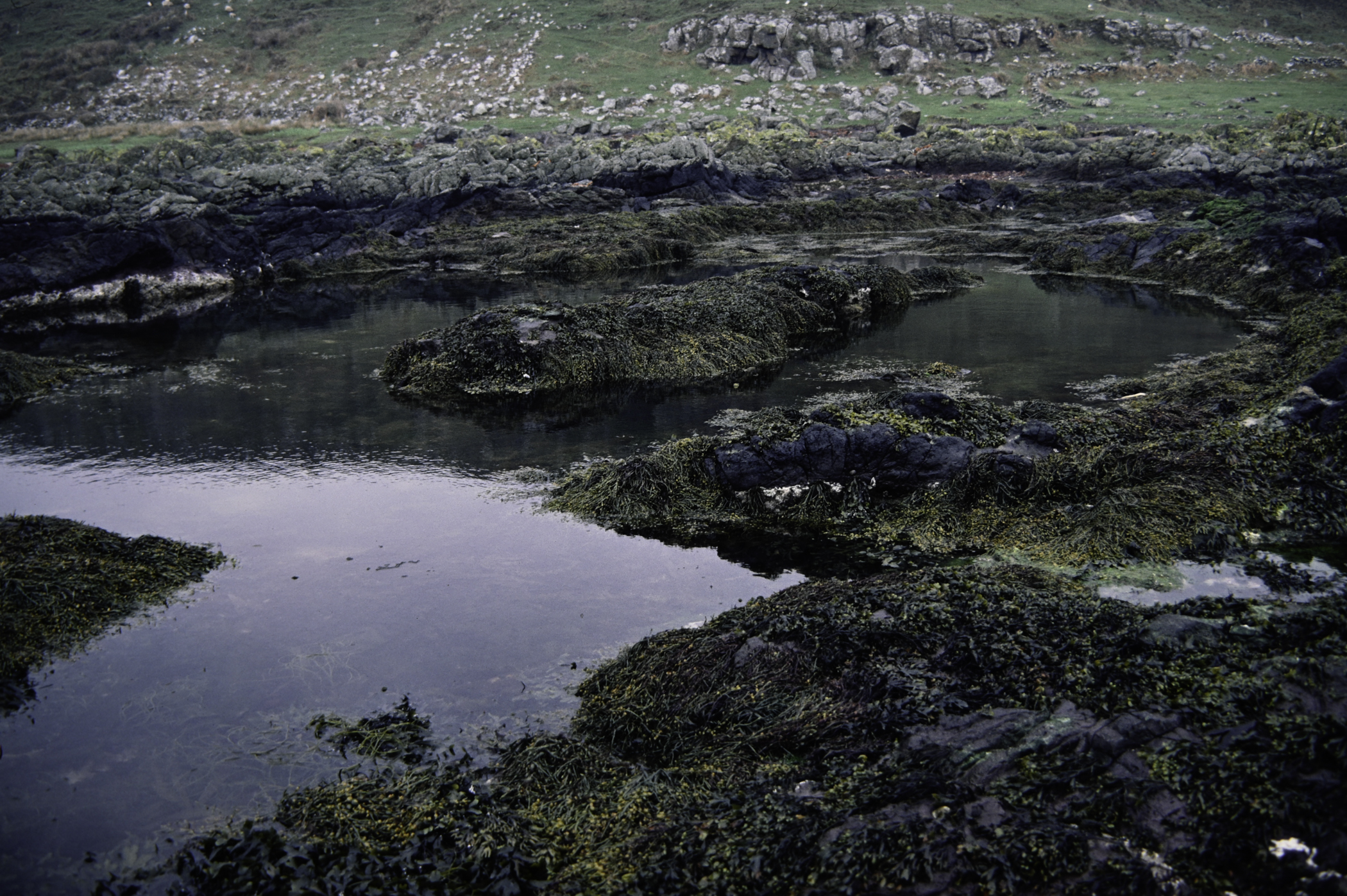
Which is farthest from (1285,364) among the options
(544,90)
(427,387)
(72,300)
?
(544,90)

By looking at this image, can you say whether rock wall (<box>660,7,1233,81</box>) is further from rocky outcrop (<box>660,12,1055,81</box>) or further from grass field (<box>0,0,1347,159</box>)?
grass field (<box>0,0,1347,159</box>)

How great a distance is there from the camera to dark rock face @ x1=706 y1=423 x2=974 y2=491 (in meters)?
9.48

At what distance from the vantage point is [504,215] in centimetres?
3569

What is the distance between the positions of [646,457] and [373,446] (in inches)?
166

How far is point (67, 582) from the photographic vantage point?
7.97 metres

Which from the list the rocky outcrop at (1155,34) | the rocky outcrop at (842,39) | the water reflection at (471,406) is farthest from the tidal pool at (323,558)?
the rocky outcrop at (1155,34)

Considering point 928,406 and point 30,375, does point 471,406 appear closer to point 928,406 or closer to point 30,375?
point 928,406

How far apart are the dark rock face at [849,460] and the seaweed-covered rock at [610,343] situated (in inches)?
208

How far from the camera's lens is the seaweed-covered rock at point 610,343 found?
14852mm

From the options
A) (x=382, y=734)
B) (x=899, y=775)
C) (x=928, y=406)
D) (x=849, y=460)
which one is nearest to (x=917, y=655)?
(x=899, y=775)

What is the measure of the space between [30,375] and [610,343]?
10.3m

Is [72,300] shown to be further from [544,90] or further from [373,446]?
[544,90]

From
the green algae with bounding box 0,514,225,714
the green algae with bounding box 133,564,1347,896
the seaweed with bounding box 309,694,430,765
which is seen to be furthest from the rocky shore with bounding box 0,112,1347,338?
the seaweed with bounding box 309,694,430,765

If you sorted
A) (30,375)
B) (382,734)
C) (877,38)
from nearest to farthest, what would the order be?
1. (382,734)
2. (30,375)
3. (877,38)
